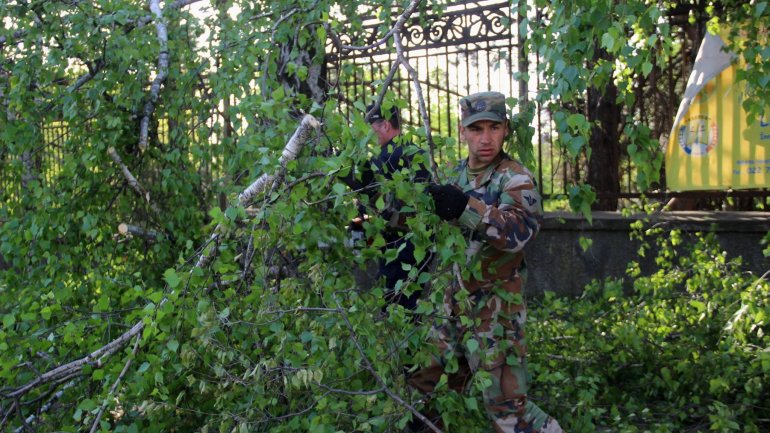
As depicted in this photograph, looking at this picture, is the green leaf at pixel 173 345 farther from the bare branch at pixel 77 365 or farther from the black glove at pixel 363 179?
the black glove at pixel 363 179

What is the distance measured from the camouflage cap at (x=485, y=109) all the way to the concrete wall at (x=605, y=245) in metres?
3.35

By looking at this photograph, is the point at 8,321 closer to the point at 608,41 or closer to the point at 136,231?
the point at 136,231

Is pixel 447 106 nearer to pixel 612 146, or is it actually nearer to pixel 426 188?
pixel 612 146

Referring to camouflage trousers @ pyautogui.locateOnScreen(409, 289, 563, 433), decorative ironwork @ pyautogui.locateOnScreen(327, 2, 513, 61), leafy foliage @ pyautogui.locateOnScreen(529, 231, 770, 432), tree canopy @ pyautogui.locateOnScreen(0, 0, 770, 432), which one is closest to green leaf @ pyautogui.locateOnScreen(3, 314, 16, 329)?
tree canopy @ pyautogui.locateOnScreen(0, 0, 770, 432)

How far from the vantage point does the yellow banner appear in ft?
20.5

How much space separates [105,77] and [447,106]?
3.63m

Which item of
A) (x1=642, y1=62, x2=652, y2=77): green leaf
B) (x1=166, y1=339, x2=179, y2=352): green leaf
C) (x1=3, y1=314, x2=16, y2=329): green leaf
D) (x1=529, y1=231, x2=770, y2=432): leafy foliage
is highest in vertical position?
(x1=642, y1=62, x2=652, y2=77): green leaf

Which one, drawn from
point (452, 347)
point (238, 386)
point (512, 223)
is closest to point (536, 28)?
point (512, 223)

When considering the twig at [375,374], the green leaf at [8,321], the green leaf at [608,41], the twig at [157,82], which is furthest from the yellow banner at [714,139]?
the green leaf at [8,321]

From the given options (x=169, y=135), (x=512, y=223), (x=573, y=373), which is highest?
(x=169, y=135)

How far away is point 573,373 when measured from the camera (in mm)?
5133

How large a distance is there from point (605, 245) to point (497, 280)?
13.8 feet

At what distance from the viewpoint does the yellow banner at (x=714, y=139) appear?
625 centimetres

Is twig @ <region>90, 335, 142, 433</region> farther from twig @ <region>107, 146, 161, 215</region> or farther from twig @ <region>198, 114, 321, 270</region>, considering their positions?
twig @ <region>107, 146, 161, 215</region>
